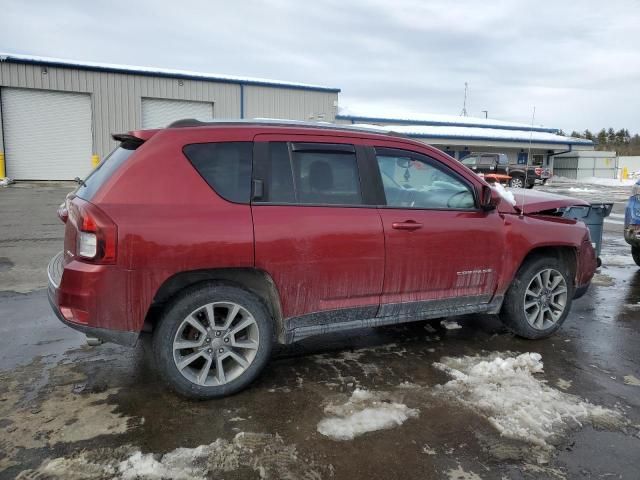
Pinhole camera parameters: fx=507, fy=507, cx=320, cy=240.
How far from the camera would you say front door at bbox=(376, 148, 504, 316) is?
3.88m

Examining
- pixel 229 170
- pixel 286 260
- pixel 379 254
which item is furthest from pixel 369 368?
pixel 229 170

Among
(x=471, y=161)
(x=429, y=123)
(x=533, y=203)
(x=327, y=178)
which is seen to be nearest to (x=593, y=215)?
(x=533, y=203)

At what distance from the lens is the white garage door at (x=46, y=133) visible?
24688 mm

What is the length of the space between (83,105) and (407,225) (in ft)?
86.6

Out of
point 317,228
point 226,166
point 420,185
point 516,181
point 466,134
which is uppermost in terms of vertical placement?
point 466,134

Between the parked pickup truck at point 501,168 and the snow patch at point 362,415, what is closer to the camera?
the snow patch at point 362,415

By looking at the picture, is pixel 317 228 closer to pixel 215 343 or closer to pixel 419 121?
pixel 215 343

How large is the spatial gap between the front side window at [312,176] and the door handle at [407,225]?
0.32 m

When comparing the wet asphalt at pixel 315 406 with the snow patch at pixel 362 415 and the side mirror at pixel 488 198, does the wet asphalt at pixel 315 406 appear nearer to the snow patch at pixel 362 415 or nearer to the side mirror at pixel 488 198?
the snow patch at pixel 362 415

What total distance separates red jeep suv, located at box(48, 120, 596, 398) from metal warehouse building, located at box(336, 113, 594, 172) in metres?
30.5

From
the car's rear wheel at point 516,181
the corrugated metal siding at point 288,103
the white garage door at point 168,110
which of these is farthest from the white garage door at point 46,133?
the car's rear wheel at point 516,181

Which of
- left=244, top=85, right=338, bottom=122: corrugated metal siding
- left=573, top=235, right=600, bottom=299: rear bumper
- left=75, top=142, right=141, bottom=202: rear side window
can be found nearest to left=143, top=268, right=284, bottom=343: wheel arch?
left=75, top=142, right=141, bottom=202: rear side window

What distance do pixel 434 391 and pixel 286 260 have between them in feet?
4.67

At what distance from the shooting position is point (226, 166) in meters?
3.47
